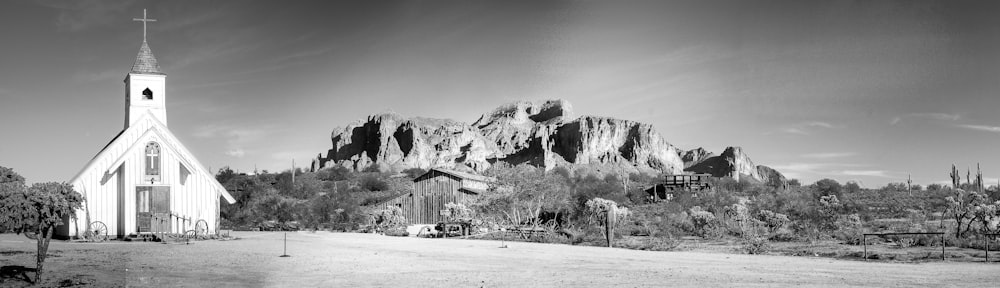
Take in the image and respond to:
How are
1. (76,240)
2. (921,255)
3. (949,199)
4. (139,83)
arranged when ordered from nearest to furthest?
(921,255) → (76,240) → (139,83) → (949,199)

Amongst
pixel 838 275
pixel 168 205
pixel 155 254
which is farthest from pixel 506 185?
pixel 838 275

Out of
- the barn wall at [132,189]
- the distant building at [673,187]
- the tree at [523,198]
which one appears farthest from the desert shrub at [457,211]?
the distant building at [673,187]

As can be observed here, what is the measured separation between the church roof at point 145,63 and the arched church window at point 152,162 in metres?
4.10

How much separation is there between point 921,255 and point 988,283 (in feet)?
29.7

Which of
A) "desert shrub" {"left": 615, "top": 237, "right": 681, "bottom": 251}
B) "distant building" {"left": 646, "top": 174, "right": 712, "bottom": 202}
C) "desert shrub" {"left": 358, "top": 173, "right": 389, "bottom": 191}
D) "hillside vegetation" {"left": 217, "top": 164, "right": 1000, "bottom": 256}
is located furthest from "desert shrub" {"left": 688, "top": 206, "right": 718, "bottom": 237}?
"desert shrub" {"left": 358, "top": 173, "right": 389, "bottom": 191}

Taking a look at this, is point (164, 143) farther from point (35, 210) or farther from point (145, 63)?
point (35, 210)

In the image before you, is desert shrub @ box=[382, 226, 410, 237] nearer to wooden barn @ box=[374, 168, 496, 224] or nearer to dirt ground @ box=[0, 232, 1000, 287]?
wooden barn @ box=[374, 168, 496, 224]

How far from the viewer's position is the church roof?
32.9m

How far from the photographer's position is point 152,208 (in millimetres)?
30125

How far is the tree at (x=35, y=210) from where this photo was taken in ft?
48.2

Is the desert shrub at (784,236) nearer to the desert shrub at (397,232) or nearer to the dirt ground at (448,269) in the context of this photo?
the dirt ground at (448,269)

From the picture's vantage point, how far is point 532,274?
17250 millimetres

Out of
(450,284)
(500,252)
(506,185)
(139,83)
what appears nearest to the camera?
(450,284)

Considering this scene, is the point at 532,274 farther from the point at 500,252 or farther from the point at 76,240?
the point at 76,240
